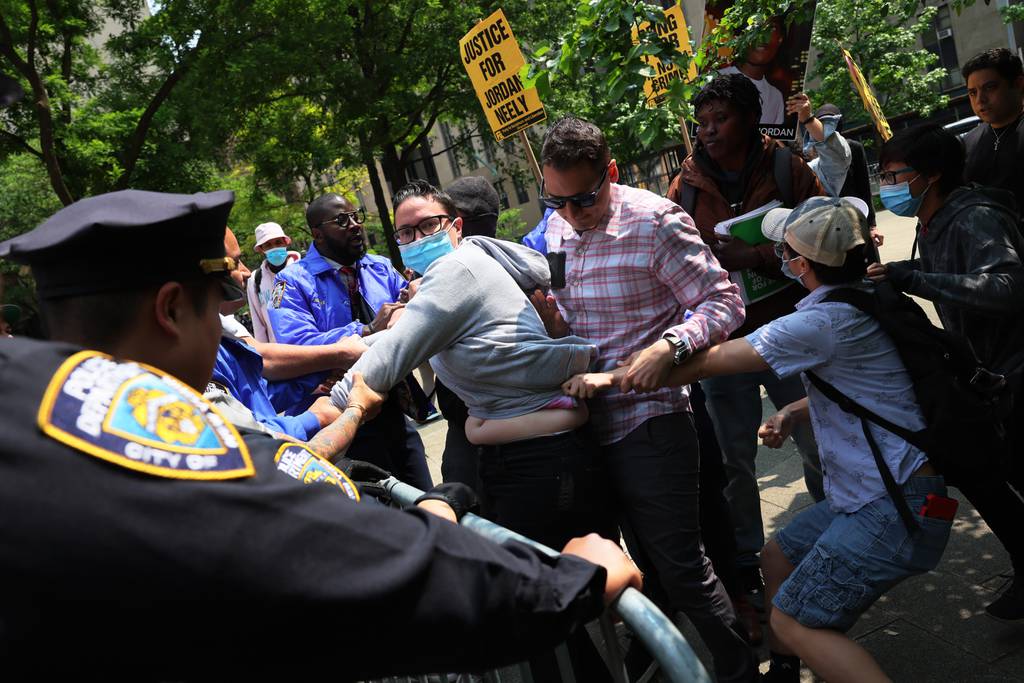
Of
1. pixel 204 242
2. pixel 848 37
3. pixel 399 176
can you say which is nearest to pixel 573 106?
pixel 399 176

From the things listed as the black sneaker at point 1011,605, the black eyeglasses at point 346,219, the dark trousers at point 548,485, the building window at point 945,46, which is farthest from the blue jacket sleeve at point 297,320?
the building window at point 945,46

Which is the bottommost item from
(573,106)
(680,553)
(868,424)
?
(680,553)

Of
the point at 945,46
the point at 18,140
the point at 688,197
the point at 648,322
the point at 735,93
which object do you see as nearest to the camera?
the point at 648,322

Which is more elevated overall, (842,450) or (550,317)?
(550,317)

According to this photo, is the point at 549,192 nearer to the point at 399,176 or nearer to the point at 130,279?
the point at 130,279

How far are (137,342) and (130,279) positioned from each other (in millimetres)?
95

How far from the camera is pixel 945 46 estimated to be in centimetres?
3462

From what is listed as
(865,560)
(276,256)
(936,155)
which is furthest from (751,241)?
(276,256)

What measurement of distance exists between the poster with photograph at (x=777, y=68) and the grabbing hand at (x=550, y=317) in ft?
7.11

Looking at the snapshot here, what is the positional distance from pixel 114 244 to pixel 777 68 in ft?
13.7

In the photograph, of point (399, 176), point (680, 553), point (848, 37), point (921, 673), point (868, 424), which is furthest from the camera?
point (848, 37)

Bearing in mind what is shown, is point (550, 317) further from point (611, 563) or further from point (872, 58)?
point (872, 58)

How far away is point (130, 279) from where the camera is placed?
4.04 feet

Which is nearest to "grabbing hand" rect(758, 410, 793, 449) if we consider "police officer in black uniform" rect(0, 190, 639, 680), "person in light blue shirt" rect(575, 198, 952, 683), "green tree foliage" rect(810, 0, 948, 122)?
"person in light blue shirt" rect(575, 198, 952, 683)
